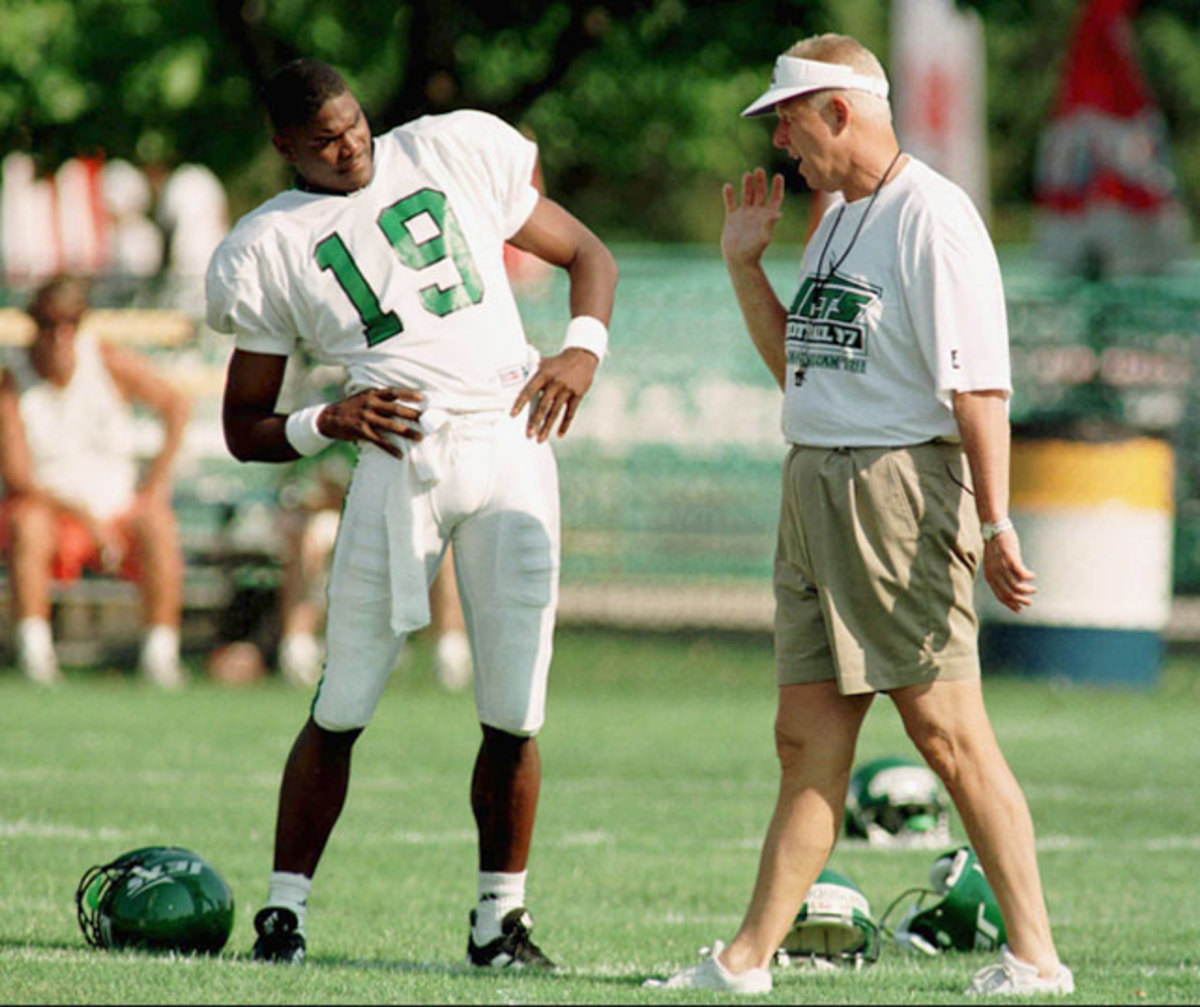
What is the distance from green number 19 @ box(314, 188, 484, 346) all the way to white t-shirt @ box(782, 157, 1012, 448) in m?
0.97

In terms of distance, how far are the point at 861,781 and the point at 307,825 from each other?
328cm

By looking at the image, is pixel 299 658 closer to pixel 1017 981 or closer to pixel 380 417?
pixel 380 417

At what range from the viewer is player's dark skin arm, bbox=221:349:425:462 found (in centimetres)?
616

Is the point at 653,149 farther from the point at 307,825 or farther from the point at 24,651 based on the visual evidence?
the point at 307,825

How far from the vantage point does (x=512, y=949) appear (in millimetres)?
6340

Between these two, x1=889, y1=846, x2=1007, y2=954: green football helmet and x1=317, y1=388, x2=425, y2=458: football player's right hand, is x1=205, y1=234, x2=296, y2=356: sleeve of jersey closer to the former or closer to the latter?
x1=317, y1=388, x2=425, y2=458: football player's right hand

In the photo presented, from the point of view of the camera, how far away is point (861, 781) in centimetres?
912

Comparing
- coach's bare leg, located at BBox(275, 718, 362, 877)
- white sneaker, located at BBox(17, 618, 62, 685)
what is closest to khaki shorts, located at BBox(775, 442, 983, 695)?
coach's bare leg, located at BBox(275, 718, 362, 877)

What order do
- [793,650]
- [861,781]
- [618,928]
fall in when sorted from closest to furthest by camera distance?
[793,650], [618,928], [861,781]

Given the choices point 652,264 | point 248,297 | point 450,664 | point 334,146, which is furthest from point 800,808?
point 652,264

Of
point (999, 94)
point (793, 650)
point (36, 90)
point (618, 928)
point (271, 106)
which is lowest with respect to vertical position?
point (618, 928)

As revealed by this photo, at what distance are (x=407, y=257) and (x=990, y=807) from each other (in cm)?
202

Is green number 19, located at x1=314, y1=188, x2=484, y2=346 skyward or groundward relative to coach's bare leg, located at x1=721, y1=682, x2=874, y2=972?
skyward

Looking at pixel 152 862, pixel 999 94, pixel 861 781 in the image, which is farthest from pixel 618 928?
pixel 999 94
